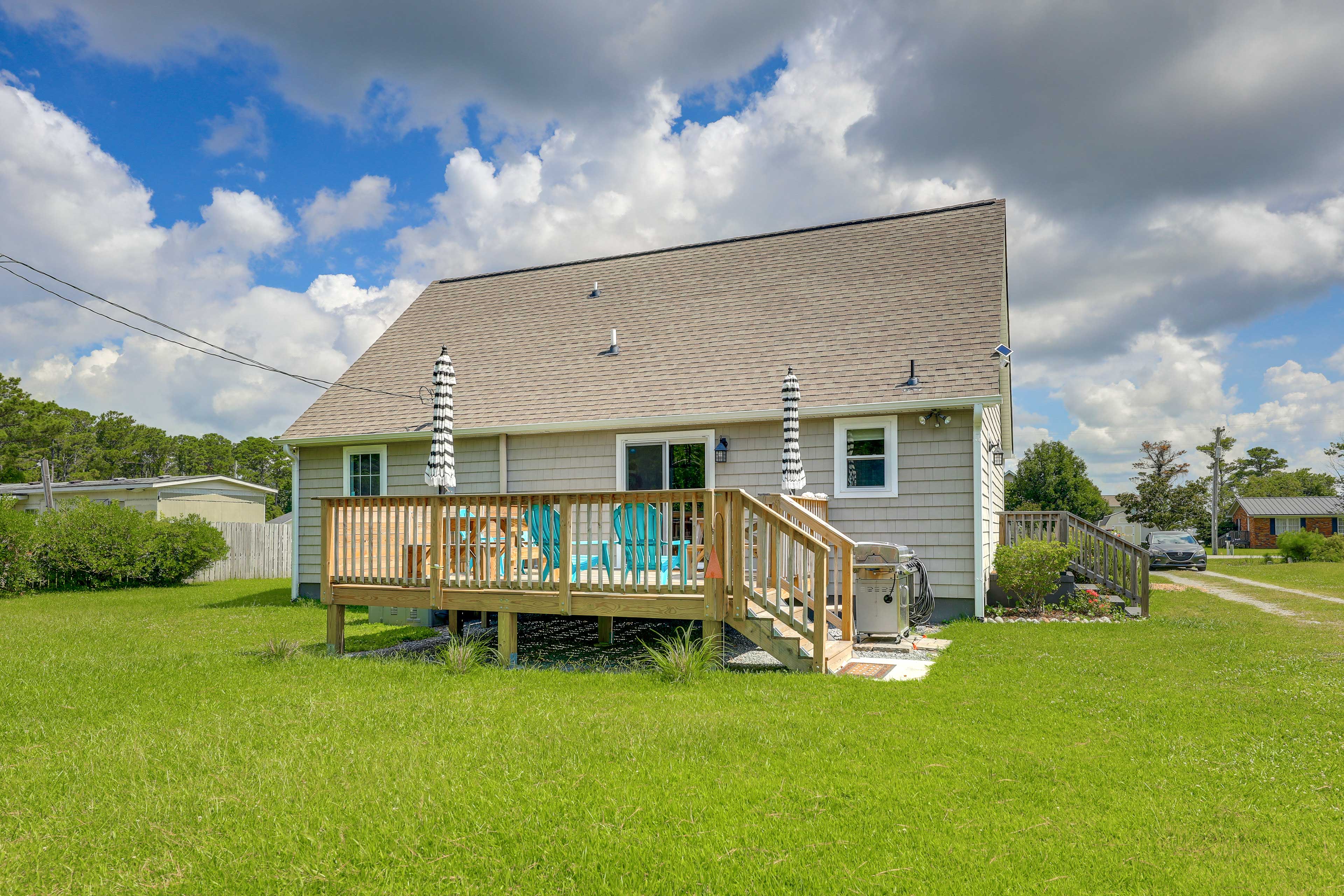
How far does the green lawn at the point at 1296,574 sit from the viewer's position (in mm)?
16484

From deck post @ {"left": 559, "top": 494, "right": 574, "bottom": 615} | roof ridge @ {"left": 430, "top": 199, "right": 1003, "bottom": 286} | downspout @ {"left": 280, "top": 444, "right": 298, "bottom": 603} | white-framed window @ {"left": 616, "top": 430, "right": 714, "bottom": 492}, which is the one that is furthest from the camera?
downspout @ {"left": 280, "top": 444, "right": 298, "bottom": 603}

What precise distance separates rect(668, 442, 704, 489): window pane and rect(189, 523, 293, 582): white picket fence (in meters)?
13.2

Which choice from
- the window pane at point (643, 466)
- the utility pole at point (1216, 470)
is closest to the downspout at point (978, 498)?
the window pane at point (643, 466)

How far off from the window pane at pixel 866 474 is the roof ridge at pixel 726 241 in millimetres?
5458

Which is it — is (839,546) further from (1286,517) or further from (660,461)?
(1286,517)

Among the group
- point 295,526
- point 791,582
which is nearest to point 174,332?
point 295,526

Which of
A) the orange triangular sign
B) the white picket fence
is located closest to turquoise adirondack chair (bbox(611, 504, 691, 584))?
the orange triangular sign

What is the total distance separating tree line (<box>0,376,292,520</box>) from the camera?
106ft

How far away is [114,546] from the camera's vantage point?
1792cm

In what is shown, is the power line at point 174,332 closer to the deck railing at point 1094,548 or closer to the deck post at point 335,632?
the deck post at point 335,632

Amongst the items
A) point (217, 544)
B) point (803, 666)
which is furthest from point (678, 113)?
point (217, 544)

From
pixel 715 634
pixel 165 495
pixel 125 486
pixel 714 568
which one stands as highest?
pixel 125 486

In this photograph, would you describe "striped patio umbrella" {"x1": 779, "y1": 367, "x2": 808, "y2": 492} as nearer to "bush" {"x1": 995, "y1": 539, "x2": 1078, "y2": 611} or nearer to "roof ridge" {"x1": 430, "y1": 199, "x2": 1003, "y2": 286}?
"bush" {"x1": 995, "y1": 539, "x2": 1078, "y2": 611}

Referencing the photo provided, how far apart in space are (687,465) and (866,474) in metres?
2.76
